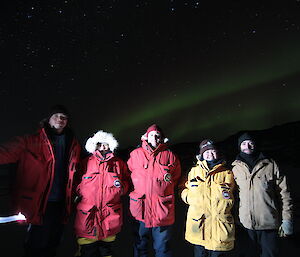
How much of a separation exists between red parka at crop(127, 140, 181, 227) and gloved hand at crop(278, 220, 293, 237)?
130 centimetres

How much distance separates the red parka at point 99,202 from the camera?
2.63 metres

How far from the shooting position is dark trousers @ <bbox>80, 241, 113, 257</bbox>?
266cm

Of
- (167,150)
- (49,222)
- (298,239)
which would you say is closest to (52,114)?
(49,222)

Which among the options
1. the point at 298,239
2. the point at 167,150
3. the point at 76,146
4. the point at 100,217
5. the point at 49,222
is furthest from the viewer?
the point at 298,239

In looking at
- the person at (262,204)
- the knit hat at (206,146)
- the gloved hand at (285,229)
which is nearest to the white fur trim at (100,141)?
the knit hat at (206,146)

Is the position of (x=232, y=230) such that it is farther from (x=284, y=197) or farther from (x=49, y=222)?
(x=49, y=222)

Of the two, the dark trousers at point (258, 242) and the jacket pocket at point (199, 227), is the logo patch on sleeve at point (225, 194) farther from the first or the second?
the dark trousers at point (258, 242)

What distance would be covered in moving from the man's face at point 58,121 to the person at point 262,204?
2307 millimetres

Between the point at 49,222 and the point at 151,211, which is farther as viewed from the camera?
the point at 151,211

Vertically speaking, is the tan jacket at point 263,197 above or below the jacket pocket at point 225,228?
above

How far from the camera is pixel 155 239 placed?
9.26ft

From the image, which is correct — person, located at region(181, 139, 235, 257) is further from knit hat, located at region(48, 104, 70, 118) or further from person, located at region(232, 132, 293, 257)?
knit hat, located at region(48, 104, 70, 118)

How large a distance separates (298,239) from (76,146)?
411 cm

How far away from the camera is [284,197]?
2.71m
